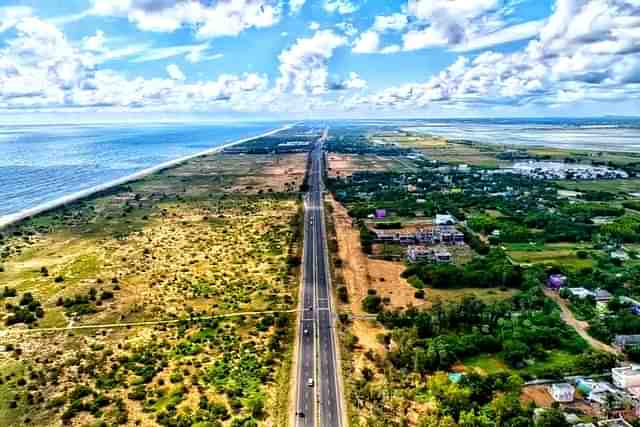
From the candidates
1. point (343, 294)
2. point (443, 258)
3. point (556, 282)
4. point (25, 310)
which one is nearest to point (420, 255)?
point (443, 258)

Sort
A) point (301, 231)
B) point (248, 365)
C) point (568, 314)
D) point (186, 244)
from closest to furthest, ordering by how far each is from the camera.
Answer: point (248, 365) < point (568, 314) < point (186, 244) < point (301, 231)

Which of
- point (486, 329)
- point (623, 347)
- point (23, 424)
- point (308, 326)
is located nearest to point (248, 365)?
point (308, 326)

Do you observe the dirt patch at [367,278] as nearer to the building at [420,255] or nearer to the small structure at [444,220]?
the building at [420,255]

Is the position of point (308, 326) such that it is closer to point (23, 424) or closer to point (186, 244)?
point (23, 424)

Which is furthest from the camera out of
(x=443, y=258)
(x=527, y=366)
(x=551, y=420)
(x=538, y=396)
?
(x=443, y=258)

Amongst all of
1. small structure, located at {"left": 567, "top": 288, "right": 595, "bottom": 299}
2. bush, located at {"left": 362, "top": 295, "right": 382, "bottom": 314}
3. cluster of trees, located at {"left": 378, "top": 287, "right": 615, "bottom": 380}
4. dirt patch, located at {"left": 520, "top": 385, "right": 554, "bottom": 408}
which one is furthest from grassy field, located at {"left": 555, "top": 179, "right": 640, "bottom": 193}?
dirt patch, located at {"left": 520, "top": 385, "right": 554, "bottom": 408}

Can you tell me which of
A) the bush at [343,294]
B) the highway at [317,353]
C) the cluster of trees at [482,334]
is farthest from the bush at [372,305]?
the highway at [317,353]

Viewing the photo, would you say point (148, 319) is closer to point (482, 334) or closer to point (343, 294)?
point (343, 294)
